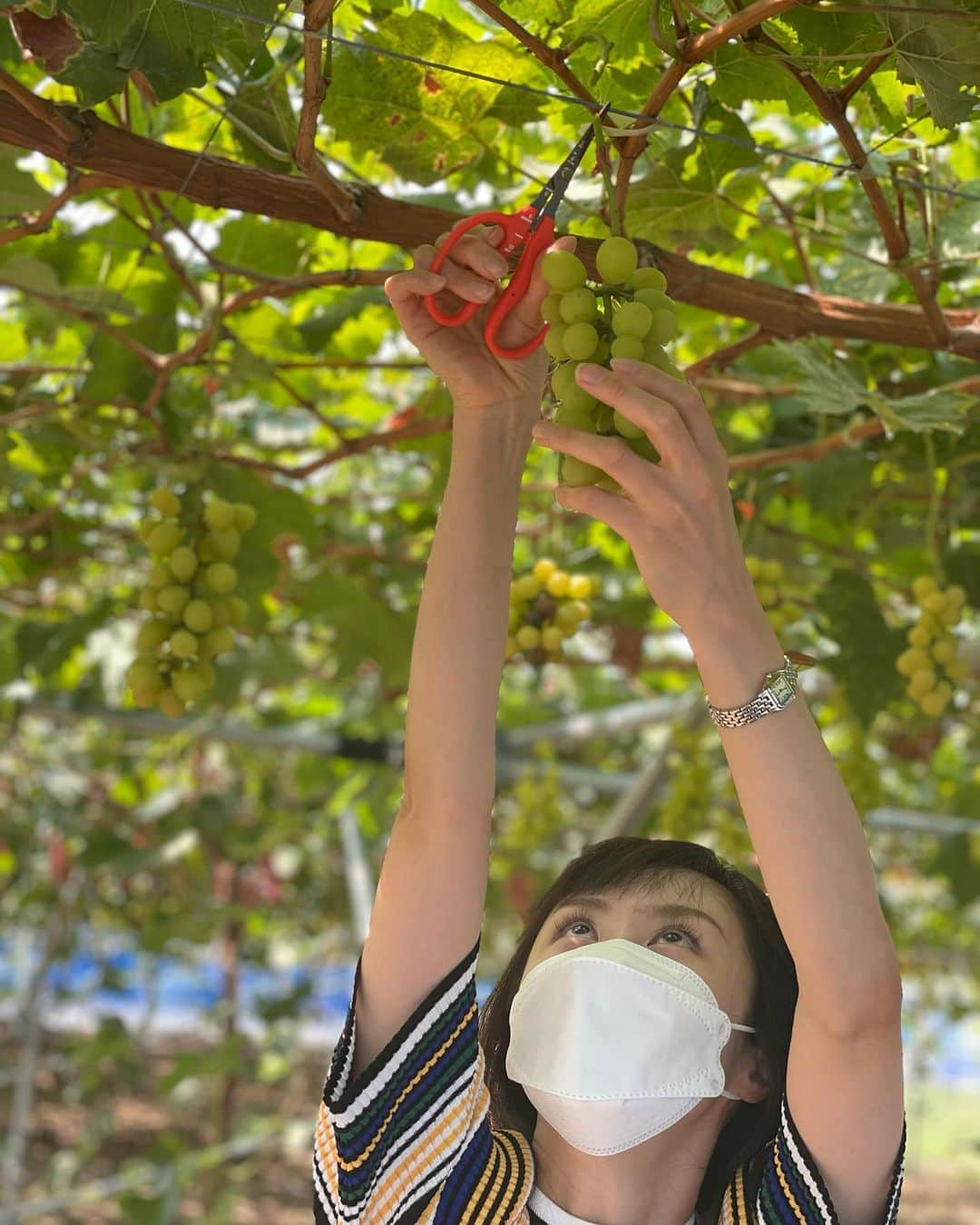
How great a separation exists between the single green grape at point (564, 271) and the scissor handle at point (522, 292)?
67 mm

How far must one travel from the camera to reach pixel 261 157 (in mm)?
1691

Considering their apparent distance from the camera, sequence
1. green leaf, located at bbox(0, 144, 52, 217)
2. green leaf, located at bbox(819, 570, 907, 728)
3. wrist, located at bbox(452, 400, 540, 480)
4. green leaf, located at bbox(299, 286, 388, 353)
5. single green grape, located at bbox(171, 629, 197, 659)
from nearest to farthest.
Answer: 1. wrist, located at bbox(452, 400, 540, 480)
2. green leaf, located at bbox(0, 144, 52, 217)
3. single green grape, located at bbox(171, 629, 197, 659)
4. green leaf, located at bbox(299, 286, 388, 353)
5. green leaf, located at bbox(819, 570, 907, 728)

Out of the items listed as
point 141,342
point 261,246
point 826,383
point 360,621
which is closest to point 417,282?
point 826,383

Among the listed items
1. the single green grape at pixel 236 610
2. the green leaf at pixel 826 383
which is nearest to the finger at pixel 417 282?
the green leaf at pixel 826 383

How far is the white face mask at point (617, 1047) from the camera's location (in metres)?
1.41

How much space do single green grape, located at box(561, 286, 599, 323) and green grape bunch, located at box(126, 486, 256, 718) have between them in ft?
3.02

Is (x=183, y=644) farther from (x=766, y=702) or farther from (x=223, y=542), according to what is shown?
(x=766, y=702)

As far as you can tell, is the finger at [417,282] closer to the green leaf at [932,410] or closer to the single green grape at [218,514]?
the green leaf at [932,410]

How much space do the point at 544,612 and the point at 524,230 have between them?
114 cm

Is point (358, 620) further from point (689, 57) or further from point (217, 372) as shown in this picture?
point (689, 57)

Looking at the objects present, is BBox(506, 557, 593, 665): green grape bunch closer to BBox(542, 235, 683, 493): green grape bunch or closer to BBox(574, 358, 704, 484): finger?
BBox(542, 235, 683, 493): green grape bunch

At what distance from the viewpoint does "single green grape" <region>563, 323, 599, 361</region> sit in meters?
1.05

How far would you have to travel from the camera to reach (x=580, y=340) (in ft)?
3.45

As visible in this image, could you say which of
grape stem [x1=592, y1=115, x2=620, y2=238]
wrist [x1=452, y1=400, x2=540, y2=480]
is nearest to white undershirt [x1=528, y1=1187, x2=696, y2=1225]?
wrist [x1=452, y1=400, x2=540, y2=480]
